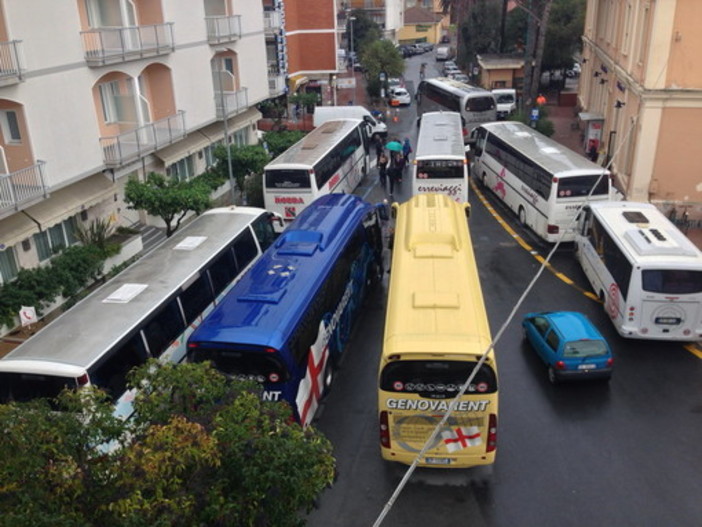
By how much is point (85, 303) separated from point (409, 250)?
6.62 m

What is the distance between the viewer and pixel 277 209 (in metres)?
23.1

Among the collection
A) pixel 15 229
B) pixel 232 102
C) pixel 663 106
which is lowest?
pixel 15 229

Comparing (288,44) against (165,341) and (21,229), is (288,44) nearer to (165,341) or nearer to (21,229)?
(21,229)

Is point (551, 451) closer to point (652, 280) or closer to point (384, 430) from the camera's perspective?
point (384, 430)

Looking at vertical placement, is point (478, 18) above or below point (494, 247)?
above

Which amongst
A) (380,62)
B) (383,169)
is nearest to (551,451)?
(383,169)

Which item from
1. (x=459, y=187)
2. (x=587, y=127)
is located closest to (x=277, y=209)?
(x=459, y=187)

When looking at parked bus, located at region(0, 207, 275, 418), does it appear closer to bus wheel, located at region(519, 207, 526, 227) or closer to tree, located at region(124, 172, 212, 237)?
tree, located at region(124, 172, 212, 237)

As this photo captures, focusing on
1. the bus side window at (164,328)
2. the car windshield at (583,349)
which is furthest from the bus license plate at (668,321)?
the bus side window at (164,328)

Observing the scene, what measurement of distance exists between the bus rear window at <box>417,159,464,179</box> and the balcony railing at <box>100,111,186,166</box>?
9.14 metres

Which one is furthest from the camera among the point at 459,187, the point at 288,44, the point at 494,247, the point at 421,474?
the point at 288,44

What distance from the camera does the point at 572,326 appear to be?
46.1 ft

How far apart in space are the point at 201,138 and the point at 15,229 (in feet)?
39.0

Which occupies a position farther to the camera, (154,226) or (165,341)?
(154,226)
